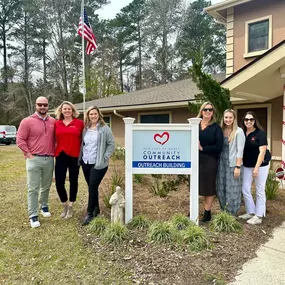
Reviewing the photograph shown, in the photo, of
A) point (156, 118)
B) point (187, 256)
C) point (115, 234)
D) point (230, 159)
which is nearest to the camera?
point (187, 256)

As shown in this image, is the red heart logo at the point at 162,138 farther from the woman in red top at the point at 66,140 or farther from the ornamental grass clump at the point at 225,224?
the ornamental grass clump at the point at 225,224

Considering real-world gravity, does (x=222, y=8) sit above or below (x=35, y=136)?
above

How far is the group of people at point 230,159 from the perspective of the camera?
13.6 feet

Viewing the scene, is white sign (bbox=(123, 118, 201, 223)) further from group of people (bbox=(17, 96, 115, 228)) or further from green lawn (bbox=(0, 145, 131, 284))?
green lawn (bbox=(0, 145, 131, 284))

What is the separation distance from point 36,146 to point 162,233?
2.18 metres

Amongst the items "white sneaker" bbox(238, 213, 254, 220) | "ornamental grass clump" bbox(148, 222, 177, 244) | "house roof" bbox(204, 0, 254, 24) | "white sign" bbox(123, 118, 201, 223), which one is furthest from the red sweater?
"house roof" bbox(204, 0, 254, 24)

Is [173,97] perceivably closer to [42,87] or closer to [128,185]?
[128,185]

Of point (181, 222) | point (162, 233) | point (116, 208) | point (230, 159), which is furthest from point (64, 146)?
point (230, 159)

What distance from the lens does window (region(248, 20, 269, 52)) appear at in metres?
8.46

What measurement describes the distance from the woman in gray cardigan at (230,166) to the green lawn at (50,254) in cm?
202

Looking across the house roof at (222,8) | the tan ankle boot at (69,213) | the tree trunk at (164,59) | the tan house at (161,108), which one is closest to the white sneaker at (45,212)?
the tan ankle boot at (69,213)

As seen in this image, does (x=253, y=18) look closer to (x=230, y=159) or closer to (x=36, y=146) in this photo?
(x=230, y=159)

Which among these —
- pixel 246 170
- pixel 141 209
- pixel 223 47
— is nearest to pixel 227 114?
pixel 246 170

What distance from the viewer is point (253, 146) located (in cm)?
427
